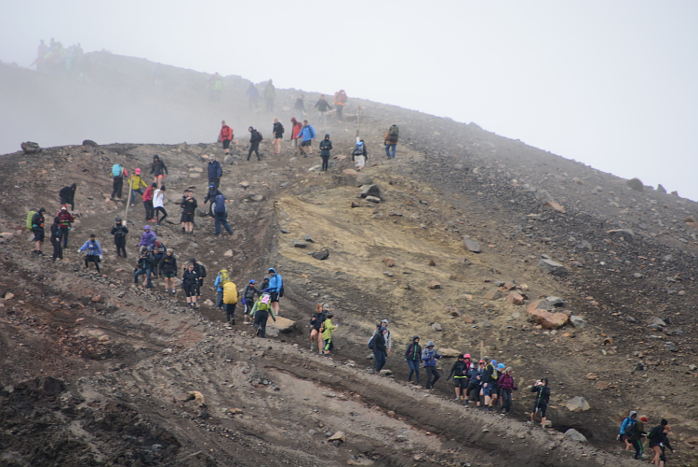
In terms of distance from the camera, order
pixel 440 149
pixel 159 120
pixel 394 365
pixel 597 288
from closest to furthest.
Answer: pixel 394 365 → pixel 597 288 → pixel 440 149 → pixel 159 120

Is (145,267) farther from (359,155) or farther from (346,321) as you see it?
(359,155)

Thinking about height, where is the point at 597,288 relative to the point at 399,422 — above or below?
above

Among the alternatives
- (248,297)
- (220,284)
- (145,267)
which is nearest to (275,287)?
(248,297)

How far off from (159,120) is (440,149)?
1148 inches

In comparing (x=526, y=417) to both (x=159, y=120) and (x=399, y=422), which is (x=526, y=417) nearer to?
(x=399, y=422)

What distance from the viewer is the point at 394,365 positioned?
13.1 meters

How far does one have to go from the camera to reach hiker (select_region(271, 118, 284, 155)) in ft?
81.0

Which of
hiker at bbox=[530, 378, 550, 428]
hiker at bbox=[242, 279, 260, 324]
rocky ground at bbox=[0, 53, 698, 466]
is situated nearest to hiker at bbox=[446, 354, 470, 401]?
rocky ground at bbox=[0, 53, 698, 466]

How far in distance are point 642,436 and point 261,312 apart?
9736 millimetres

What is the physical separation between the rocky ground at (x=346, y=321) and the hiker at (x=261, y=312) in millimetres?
Answer: 477

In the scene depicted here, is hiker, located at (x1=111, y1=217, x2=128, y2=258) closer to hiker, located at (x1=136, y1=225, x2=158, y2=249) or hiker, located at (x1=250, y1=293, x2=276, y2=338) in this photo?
hiker, located at (x1=136, y1=225, x2=158, y2=249)

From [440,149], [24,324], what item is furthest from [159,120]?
[24,324]

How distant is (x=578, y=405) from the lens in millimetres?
11500

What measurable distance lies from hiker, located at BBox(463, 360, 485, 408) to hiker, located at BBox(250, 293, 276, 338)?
5803 mm
